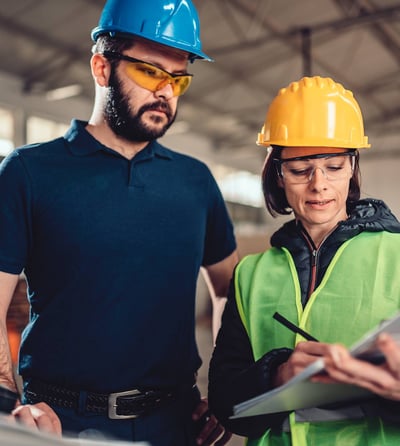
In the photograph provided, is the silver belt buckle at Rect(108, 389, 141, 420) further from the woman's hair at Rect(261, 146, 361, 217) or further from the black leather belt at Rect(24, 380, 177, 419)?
the woman's hair at Rect(261, 146, 361, 217)

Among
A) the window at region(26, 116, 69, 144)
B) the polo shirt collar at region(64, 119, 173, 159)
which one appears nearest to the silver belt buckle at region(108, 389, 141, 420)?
the polo shirt collar at region(64, 119, 173, 159)

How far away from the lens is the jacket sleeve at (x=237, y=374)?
1.26 metres

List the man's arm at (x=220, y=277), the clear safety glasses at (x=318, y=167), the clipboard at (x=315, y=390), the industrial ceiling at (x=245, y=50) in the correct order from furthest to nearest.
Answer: the industrial ceiling at (x=245, y=50) < the man's arm at (x=220, y=277) < the clear safety glasses at (x=318, y=167) < the clipboard at (x=315, y=390)

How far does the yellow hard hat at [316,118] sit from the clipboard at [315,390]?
2.07 ft

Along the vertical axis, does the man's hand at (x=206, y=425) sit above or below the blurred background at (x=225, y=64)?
below

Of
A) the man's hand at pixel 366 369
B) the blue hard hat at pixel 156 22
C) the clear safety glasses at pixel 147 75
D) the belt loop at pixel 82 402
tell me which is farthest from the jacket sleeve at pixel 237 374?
the blue hard hat at pixel 156 22

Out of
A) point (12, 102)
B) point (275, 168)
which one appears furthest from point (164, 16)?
point (12, 102)

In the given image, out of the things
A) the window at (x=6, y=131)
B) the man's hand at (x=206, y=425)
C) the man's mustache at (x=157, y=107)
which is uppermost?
the window at (x=6, y=131)

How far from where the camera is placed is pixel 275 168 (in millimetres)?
1598

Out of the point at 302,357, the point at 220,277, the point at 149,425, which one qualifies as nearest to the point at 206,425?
the point at 149,425

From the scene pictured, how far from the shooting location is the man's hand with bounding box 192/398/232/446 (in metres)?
1.89

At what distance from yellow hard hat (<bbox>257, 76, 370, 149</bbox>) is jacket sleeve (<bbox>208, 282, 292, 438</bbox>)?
1.60ft

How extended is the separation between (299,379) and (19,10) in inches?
313

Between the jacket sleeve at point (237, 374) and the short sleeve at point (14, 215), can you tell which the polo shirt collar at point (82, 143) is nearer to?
the short sleeve at point (14, 215)
